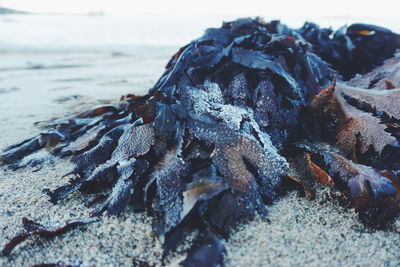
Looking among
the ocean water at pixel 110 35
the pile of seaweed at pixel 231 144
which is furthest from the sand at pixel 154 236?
the ocean water at pixel 110 35

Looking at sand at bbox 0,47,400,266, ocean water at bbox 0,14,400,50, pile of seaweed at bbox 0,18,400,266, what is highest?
pile of seaweed at bbox 0,18,400,266

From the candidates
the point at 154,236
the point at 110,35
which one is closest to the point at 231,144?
the point at 154,236

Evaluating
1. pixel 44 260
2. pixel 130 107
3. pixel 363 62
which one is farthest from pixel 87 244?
pixel 363 62

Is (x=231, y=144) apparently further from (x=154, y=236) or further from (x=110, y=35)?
(x=110, y=35)

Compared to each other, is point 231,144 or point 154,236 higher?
point 231,144

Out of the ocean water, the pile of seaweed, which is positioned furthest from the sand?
the ocean water

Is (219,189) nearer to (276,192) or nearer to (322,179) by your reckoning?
(276,192)

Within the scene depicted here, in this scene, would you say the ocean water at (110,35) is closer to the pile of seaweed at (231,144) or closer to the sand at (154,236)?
the pile of seaweed at (231,144)

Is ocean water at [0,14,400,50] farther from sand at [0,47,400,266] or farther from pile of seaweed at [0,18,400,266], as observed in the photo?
sand at [0,47,400,266]

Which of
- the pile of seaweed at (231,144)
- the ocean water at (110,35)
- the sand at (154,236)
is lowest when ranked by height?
the ocean water at (110,35)
